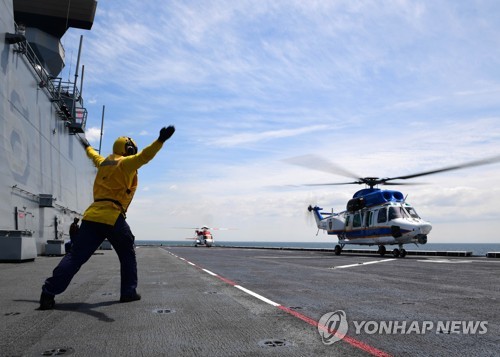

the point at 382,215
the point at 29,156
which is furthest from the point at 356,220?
the point at 29,156

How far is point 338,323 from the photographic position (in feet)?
14.2

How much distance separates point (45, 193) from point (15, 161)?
5930 millimetres

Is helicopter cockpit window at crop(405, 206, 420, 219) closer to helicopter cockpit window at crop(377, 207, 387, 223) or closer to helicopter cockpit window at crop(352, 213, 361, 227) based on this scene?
helicopter cockpit window at crop(377, 207, 387, 223)

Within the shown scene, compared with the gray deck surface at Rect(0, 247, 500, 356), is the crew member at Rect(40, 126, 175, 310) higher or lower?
higher

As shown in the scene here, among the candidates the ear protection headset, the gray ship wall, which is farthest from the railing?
the ear protection headset

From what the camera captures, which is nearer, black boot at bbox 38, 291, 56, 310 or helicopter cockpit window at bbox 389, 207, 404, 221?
black boot at bbox 38, 291, 56, 310

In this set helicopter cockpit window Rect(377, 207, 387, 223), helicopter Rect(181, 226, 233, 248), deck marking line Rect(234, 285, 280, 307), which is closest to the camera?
deck marking line Rect(234, 285, 280, 307)

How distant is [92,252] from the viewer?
5715 mm

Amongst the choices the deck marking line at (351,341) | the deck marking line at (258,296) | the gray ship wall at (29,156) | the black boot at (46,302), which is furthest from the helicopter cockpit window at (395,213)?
the black boot at (46,302)

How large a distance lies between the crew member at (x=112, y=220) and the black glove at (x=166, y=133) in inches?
4.1

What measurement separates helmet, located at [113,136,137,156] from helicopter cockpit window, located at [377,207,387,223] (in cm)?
1884

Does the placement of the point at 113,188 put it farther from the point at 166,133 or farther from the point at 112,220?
the point at 166,133

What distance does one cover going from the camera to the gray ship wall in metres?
17.6

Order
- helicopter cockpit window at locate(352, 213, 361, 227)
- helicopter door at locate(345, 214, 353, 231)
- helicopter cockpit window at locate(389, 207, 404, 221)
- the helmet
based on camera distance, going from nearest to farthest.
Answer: the helmet < helicopter cockpit window at locate(389, 207, 404, 221) < helicopter cockpit window at locate(352, 213, 361, 227) < helicopter door at locate(345, 214, 353, 231)
